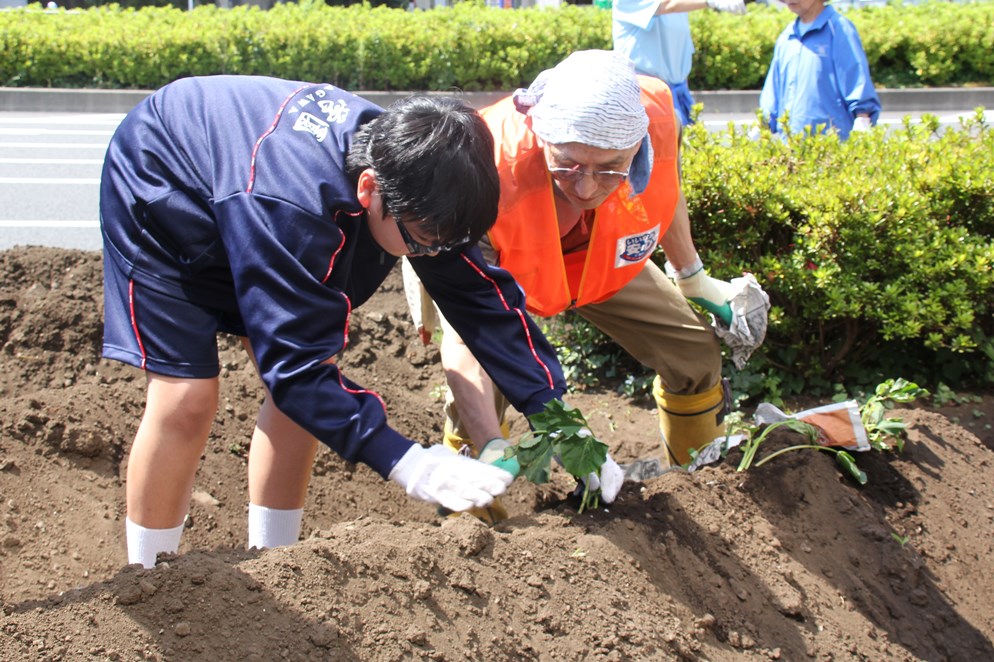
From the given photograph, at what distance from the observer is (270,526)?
2863 mm

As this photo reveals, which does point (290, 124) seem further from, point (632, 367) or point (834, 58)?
point (834, 58)

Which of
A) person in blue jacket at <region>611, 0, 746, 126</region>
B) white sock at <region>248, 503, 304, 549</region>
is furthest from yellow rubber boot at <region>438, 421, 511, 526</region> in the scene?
person in blue jacket at <region>611, 0, 746, 126</region>

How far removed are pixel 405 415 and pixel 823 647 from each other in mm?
2004

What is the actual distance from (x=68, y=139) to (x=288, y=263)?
8.13 metres

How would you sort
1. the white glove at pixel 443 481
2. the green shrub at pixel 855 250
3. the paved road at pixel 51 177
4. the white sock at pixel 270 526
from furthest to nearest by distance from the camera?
the paved road at pixel 51 177, the green shrub at pixel 855 250, the white sock at pixel 270 526, the white glove at pixel 443 481

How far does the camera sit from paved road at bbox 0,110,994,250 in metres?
6.47

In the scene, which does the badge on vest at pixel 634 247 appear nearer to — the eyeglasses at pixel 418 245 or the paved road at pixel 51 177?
the eyeglasses at pixel 418 245

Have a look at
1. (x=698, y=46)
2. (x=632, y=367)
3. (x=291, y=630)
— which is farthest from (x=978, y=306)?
(x=698, y=46)

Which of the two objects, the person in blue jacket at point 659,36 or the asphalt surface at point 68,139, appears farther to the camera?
the asphalt surface at point 68,139

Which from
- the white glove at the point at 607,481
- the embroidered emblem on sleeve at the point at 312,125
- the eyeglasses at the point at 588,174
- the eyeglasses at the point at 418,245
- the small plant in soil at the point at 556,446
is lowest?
the white glove at the point at 607,481

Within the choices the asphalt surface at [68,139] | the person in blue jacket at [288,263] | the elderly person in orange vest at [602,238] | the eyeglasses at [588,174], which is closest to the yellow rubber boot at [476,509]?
the elderly person in orange vest at [602,238]

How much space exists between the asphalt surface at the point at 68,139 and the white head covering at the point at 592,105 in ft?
11.9

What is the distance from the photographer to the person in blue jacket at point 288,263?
2098 millimetres

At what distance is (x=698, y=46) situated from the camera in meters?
11.6
